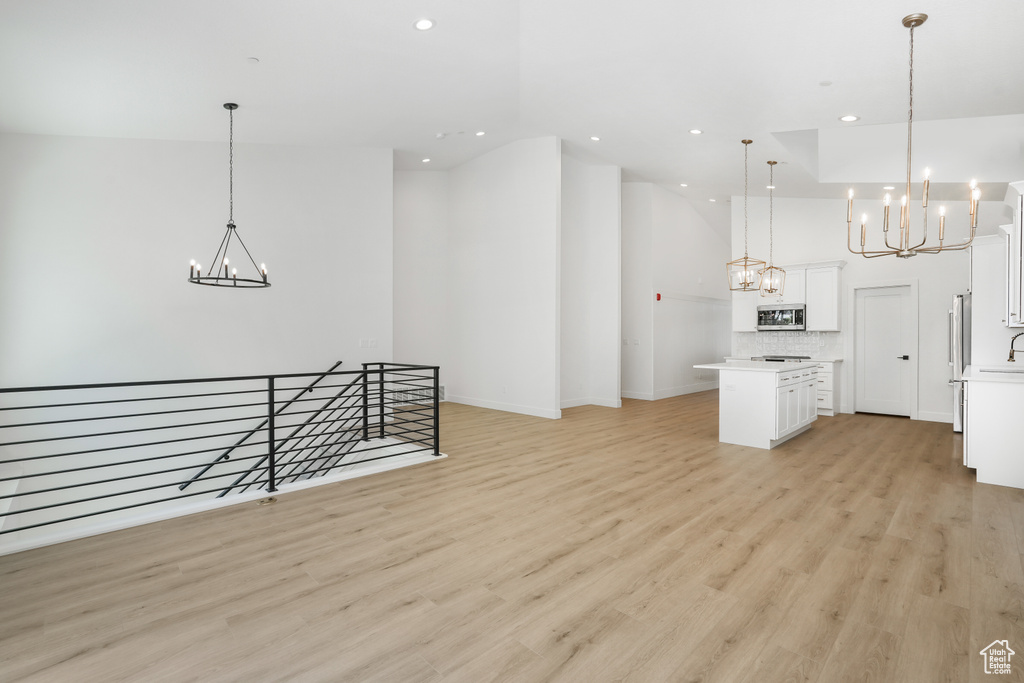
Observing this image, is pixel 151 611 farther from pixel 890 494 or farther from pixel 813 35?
pixel 813 35

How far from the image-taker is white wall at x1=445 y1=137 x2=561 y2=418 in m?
7.50

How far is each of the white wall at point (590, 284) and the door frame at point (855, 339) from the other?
3.63 m

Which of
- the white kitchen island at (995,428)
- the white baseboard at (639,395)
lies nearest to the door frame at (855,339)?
the white baseboard at (639,395)

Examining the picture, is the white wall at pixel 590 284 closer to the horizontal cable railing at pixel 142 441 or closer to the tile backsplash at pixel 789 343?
the tile backsplash at pixel 789 343

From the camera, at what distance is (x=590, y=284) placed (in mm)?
8945

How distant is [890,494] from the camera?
4129 millimetres

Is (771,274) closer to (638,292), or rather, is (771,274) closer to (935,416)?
(638,292)

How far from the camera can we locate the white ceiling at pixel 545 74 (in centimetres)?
380

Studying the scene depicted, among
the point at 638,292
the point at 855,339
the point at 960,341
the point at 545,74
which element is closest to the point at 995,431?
→ the point at 960,341

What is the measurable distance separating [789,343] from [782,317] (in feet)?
1.79

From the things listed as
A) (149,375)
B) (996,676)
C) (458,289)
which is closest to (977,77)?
(996,676)

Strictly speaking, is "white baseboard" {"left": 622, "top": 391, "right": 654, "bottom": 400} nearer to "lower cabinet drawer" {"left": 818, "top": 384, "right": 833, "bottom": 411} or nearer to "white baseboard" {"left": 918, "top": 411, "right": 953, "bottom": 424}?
"lower cabinet drawer" {"left": 818, "top": 384, "right": 833, "bottom": 411}

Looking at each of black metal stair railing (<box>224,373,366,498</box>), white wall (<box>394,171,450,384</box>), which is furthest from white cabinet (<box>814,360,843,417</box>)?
black metal stair railing (<box>224,373,366,498</box>)

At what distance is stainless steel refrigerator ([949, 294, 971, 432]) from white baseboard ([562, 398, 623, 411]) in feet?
14.5
